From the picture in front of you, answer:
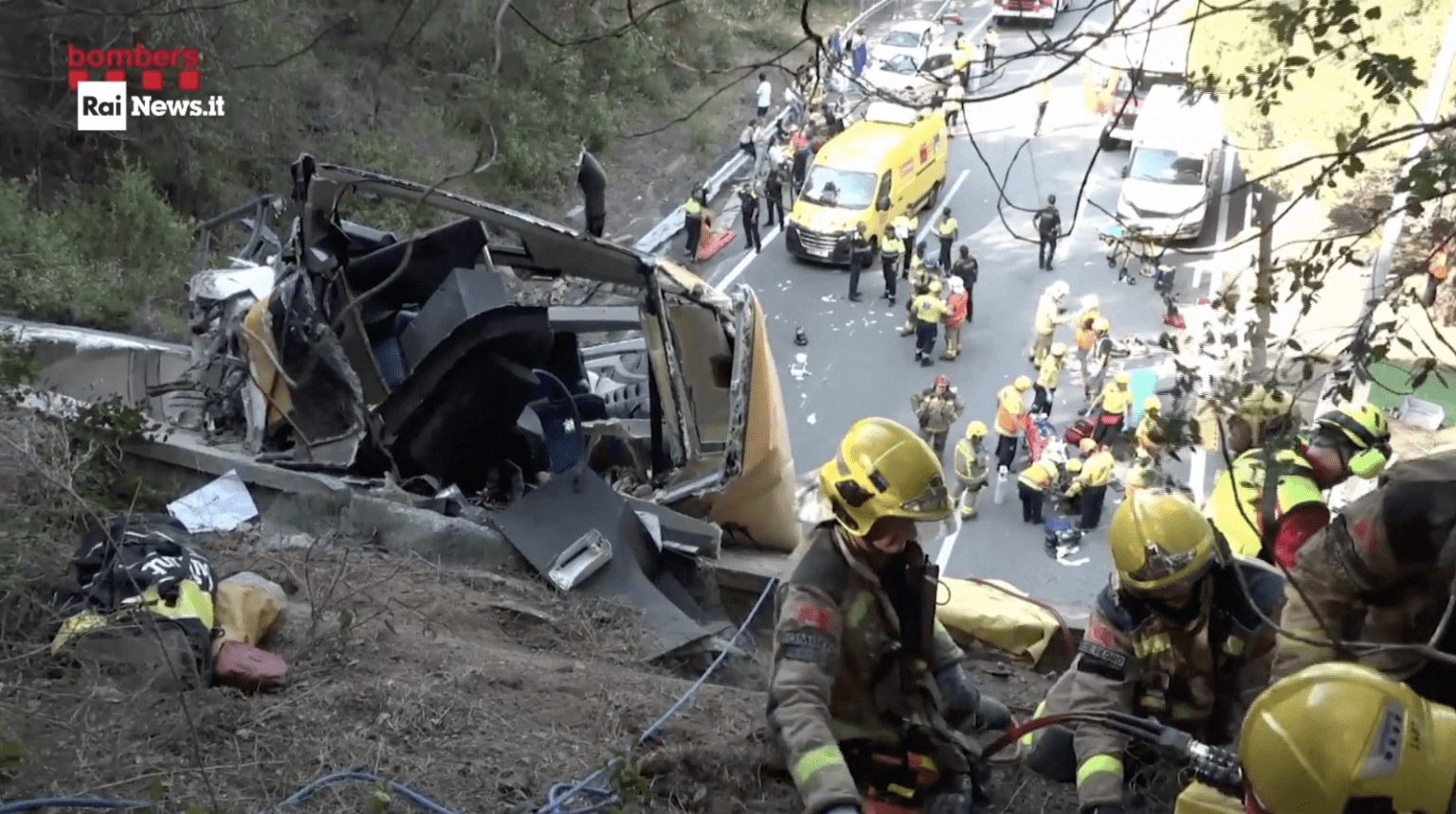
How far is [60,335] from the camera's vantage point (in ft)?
25.4

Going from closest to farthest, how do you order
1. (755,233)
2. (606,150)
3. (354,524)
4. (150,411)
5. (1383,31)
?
(354,524) → (150,411) → (1383,31) → (755,233) → (606,150)

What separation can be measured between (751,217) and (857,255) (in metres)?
2.23

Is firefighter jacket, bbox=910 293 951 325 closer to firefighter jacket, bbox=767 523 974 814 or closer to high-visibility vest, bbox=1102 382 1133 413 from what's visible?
high-visibility vest, bbox=1102 382 1133 413

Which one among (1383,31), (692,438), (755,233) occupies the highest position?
(1383,31)

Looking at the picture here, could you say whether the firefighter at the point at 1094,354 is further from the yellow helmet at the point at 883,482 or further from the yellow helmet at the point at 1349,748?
the yellow helmet at the point at 1349,748

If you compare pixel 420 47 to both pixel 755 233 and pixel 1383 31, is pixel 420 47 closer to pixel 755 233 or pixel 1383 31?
pixel 755 233

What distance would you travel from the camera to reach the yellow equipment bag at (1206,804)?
2734 mm

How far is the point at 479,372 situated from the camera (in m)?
Answer: 5.90

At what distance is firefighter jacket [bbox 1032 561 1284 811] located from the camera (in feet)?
11.6

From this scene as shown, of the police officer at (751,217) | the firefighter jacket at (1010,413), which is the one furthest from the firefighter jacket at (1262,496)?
the police officer at (751,217)

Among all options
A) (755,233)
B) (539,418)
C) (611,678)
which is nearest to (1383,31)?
(755,233)

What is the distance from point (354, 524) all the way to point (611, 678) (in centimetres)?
188

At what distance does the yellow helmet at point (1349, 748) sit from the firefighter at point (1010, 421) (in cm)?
1044

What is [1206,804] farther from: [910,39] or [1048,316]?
[910,39]
